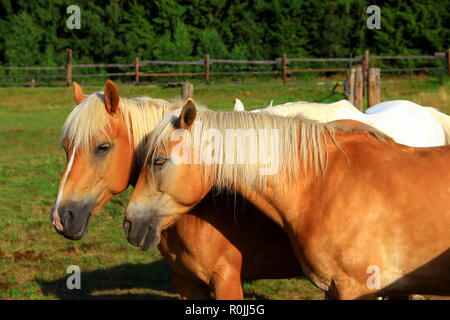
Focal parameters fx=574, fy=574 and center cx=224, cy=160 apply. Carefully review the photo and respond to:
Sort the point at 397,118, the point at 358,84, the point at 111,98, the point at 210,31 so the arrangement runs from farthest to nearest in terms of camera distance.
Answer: the point at 210,31
the point at 358,84
the point at 397,118
the point at 111,98

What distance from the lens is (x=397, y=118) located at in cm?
585

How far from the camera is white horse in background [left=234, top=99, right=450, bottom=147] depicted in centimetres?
527

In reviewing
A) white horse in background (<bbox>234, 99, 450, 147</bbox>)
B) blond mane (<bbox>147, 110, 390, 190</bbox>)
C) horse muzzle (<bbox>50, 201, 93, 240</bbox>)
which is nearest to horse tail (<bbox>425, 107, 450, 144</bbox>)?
white horse in background (<bbox>234, 99, 450, 147</bbox>)

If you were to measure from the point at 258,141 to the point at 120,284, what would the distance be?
2906 millimetres

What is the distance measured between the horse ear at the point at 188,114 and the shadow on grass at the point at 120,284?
98.0 inches

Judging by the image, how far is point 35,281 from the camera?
548 centimetres

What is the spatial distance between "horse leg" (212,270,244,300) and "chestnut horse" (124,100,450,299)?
0.50 m

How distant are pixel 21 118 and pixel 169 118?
16780mm

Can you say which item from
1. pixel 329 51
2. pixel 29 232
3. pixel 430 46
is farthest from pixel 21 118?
pixel 430 46

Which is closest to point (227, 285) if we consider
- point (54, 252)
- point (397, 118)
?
point (397, 118)

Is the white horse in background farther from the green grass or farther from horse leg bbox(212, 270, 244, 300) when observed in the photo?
horse leg bbox(212, 270, 244, 300)

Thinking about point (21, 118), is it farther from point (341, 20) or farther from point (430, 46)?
point (430, 46)

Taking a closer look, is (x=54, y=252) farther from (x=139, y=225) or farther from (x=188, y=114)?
(x=188, y=114)

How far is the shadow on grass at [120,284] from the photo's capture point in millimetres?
5207
